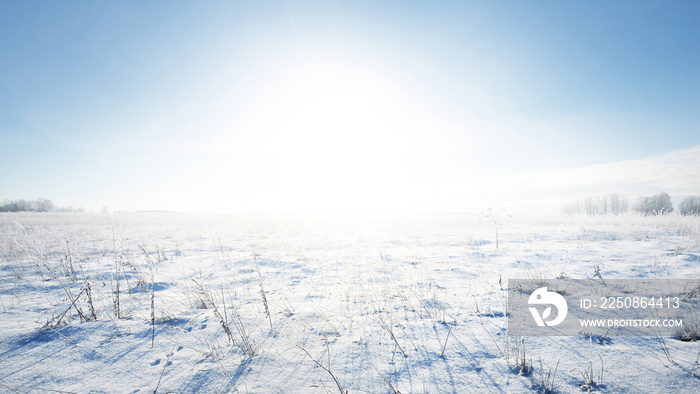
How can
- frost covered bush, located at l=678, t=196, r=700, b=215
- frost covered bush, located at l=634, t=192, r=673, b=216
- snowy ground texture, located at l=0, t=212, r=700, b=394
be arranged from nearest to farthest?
snowy ground texture, located at l=0, t=212, r=700, b=394 → frost covered bush, located at l=678, t=196, r=700, b=215 → frost covered bush, located at l=634, t=192, r=673, b=216

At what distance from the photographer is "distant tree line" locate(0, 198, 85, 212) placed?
64644 millimetres

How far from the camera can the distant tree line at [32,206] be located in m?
64.6

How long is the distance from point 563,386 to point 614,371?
1.93 ft

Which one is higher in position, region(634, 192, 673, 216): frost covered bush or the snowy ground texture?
region(634, 192, 673, 216): frost covered bush

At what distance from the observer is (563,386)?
7.09 ft

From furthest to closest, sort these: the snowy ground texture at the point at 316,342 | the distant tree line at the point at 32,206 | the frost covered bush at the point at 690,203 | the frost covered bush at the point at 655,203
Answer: the distant tree line at the point at 32,206 → the frost covered bush at the point at 655,203 → the frost covered bush at the point at 690,203 → the snowy ground texture at the point at 316,342

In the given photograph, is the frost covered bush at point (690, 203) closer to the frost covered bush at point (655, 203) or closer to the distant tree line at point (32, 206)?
the frost covered bush at point (655, 203)

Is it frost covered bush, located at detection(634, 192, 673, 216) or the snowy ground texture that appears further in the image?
frost covered bush, located at detection(634, 192, 673, 216)

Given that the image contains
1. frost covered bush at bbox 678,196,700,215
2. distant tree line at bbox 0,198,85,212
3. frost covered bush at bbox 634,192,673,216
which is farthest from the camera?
distant tree line at bbox 0,198,85,212

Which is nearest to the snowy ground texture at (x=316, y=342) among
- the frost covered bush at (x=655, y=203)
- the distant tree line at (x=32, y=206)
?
the frost covered bush at (x=655, y=203)

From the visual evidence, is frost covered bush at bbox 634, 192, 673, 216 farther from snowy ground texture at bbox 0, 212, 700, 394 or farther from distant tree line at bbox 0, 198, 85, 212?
distant tree line at bbox 0, 198, 85, 212

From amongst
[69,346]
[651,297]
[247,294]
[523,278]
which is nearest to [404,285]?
[523,278]

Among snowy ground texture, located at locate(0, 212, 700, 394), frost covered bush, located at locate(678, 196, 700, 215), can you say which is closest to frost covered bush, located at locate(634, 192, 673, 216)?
frost covered bush, located at locate(678, 196, 700, 215)

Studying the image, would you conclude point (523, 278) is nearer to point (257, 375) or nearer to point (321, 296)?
point (321, 296)
